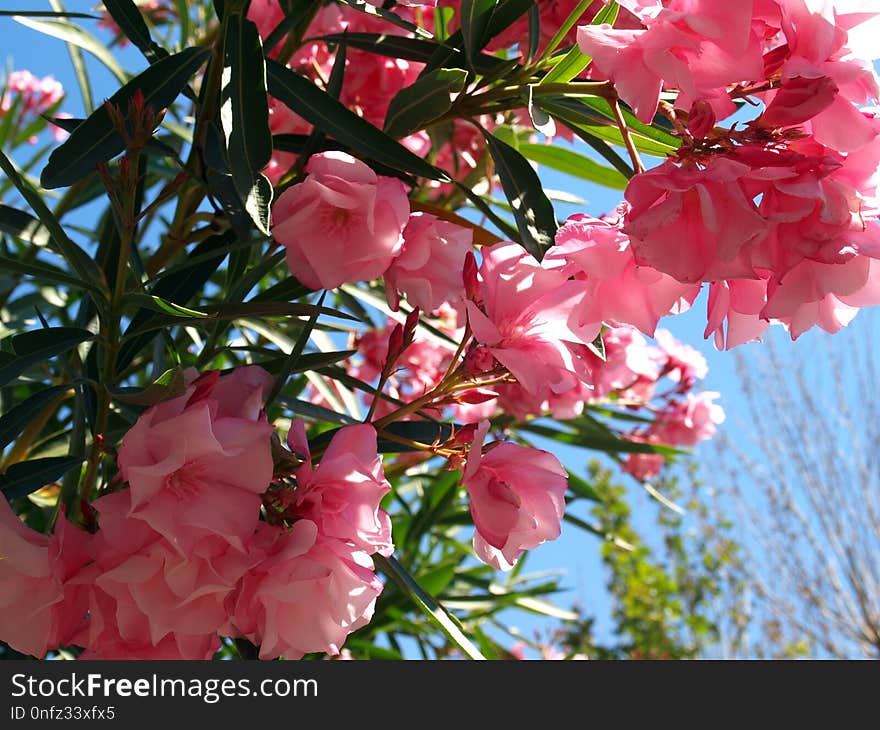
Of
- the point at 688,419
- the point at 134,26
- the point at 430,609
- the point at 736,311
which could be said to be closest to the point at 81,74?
the point at 134,26

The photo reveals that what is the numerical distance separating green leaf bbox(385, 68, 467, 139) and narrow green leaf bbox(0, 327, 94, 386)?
0.30 meters

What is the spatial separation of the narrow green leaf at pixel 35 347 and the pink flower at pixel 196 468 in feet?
0.51

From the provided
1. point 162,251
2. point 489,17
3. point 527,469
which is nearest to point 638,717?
point 527,469

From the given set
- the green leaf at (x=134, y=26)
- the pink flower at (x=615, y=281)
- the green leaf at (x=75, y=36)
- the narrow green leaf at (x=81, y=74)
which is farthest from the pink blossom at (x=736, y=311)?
the narrow green leaf at (x=81, y=74)

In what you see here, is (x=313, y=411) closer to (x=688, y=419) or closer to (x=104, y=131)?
(x=104, y=131)

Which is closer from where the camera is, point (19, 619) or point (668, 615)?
point (19, 619)

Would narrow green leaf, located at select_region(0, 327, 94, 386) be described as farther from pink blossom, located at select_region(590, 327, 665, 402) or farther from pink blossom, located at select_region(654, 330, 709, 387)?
pink blossom, located at select_region(654, 330, 709, 387)

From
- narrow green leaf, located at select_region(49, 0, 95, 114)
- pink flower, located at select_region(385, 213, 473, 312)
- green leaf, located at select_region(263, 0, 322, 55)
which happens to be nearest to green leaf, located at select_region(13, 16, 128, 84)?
narrow green leaf, located at select_region(49, 0, 95, 114)

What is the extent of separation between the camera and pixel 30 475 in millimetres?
755

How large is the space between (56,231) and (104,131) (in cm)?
9

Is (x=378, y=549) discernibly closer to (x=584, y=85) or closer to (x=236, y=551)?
(x=236, y=551)

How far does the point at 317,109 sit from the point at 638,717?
0.53 metres

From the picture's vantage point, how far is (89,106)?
1.42 meters

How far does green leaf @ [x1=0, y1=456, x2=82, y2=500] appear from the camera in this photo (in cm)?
75
